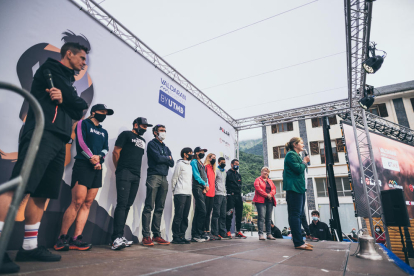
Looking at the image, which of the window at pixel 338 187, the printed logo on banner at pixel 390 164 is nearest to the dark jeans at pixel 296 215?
the printed logo on banner at pixel 390 164

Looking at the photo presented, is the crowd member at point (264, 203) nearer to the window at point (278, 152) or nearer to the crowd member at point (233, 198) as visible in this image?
the crowd member at point (233, 198)

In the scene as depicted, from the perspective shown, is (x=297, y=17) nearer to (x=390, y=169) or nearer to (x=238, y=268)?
(x=238, y=268)

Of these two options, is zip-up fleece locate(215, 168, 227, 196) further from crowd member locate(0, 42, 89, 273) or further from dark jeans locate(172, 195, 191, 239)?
crowd member locate(0, 42, 89, 273)

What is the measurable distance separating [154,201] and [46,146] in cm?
208

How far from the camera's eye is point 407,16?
6.20 m

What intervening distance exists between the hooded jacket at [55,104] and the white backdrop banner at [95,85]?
0.95 meters

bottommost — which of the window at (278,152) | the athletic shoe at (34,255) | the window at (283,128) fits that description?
the athletic shoe at (34,255)

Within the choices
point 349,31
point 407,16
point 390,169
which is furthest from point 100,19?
point 390,169

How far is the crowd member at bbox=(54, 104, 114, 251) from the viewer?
7.79 ft

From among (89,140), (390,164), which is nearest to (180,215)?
(89,140)

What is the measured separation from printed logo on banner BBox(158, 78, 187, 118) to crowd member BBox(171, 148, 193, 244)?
1.52m

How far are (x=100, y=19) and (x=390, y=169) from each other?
11881mm

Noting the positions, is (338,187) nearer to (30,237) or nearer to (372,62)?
(372,62)

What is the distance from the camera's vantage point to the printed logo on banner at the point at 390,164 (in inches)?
366
